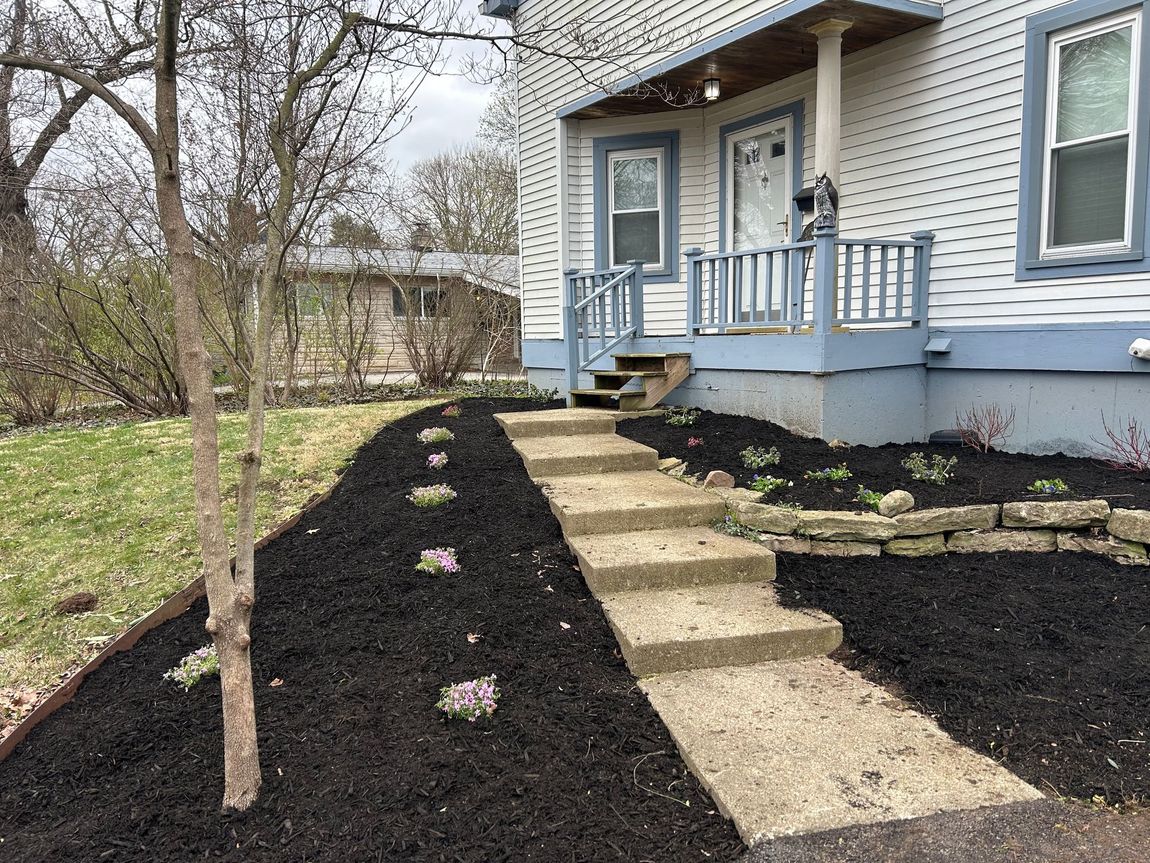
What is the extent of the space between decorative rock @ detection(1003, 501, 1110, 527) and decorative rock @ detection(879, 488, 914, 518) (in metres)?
0.55

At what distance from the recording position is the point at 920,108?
19.6 ft

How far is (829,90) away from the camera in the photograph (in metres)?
5.66

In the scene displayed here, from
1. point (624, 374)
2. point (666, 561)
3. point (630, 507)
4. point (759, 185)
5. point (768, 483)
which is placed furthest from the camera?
point (759, 185)

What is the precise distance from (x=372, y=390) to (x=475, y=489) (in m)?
6.85

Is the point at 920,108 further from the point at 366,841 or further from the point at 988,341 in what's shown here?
the point at 366,841

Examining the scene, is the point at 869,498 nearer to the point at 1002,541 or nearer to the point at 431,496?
the point at 1002,541

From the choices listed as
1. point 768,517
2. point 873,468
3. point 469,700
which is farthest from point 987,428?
point 469,700

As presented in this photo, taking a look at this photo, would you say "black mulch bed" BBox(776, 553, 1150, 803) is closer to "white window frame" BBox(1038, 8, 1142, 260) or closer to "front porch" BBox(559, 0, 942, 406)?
"front porch" BBox(559, 0, 942, 406)

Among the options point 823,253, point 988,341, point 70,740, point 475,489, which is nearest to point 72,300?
point 475,489

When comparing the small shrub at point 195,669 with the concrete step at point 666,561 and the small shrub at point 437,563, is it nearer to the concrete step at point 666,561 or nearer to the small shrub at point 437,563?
the small shrub at point 437,563

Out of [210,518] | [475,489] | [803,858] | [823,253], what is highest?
[823,253]

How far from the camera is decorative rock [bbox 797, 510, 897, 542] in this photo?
12.6ft

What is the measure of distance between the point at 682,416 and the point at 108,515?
13.9ft

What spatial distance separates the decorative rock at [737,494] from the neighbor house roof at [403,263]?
7.24m
